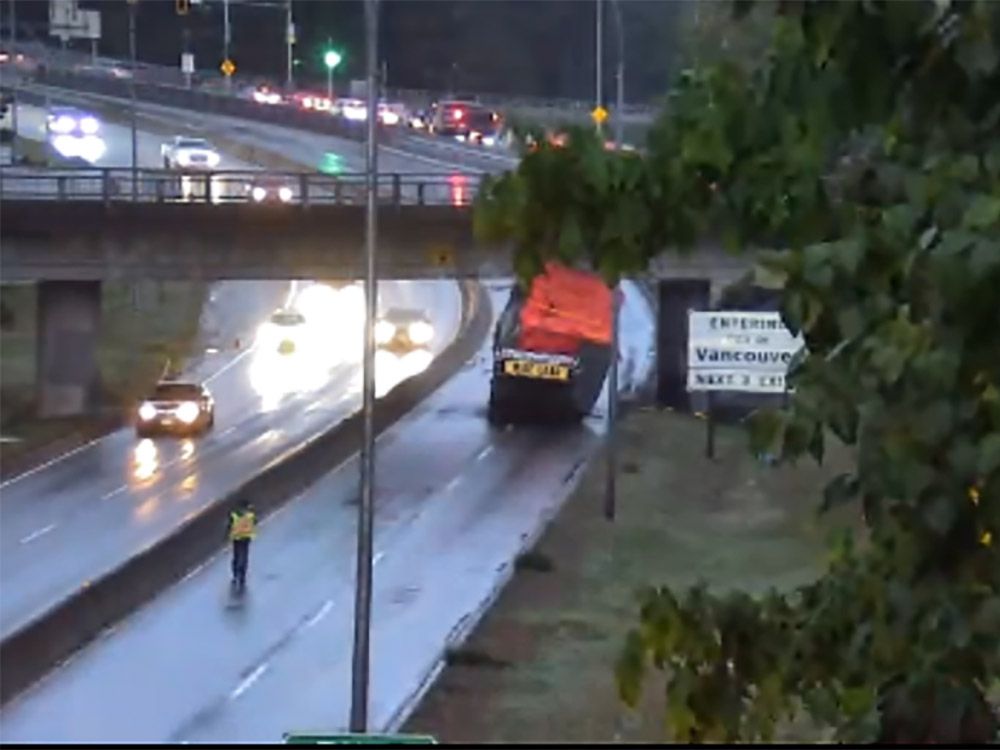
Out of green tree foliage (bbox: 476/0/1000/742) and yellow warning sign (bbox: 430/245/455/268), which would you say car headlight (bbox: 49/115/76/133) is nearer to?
yellow warning sign (bbox: 430/245/455/268)

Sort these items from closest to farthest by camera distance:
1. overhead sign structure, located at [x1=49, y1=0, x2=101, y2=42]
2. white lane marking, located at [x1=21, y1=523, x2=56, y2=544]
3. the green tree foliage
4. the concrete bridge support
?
the green tree foliage, white lane marking, located at [x1=21, y1=523, x2=56, y2=544], the concrete bridge support, overhead sign structure, located at [x1=49, y1=0, x2=101, y2=42]

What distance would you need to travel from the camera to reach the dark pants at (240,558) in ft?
95.5

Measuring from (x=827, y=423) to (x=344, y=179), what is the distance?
137 feet

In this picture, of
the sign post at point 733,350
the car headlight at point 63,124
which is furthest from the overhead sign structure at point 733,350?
the car headlight at point 63,124

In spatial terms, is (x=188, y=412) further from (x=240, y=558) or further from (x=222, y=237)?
(x=240, y=558)

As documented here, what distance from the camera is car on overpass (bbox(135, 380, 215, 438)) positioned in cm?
4638

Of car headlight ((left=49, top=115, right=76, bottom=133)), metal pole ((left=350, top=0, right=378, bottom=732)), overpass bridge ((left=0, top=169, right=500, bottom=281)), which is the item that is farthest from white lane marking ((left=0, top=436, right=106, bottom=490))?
car headlight ((left=49, top=115, right=76, bottom=133))

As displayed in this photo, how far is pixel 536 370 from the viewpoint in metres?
47.9

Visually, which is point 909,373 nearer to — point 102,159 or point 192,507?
point 192,507

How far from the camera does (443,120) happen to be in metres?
90.7

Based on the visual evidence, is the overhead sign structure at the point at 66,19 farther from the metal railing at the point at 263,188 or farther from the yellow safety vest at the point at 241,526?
the yellow safety vest at the point at 241,526

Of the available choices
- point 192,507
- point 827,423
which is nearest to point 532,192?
point 827,423

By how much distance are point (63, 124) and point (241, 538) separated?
2320 inches

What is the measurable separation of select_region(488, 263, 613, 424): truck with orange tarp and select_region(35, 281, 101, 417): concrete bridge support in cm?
854
